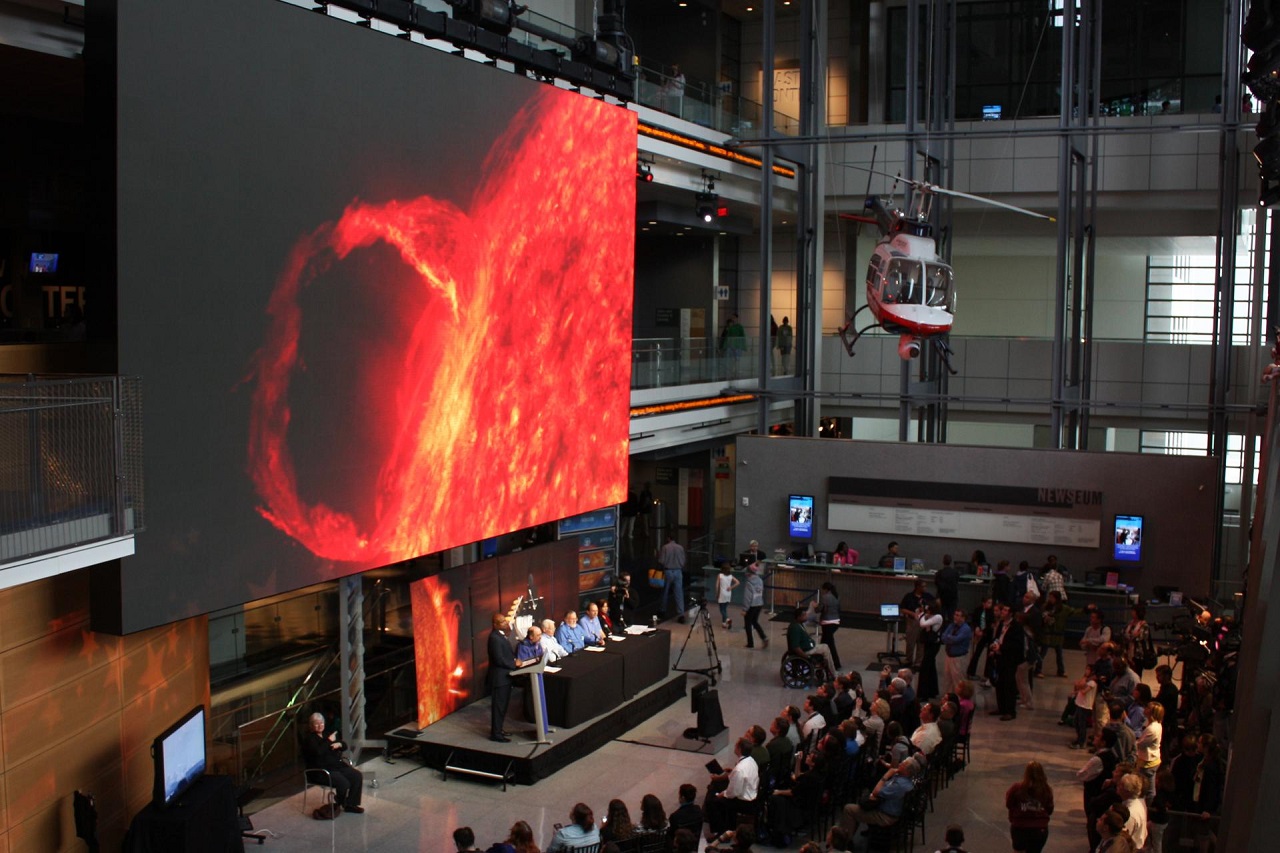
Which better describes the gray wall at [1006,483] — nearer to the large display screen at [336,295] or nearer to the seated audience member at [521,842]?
the large display screen at [336,295]

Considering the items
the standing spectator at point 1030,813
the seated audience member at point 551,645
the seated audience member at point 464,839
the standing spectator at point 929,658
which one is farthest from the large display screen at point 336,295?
the standing spectator at point 1030,813

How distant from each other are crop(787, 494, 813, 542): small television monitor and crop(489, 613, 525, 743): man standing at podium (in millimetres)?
9440

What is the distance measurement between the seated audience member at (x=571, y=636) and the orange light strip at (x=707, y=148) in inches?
333

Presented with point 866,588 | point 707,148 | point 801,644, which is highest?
point 707,148

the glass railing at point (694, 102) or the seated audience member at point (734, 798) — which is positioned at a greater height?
the glass railing at point (694, 102)

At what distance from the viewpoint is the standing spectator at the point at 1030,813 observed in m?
9.71

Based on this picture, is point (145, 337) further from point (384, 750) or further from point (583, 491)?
point (583, 491)

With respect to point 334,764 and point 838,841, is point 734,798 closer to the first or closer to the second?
point 838,841

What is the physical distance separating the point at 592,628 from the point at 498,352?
12.8 ft

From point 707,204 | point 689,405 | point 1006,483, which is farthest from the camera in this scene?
point 689,405

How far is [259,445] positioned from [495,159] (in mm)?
4485

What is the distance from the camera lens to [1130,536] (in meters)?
19.8

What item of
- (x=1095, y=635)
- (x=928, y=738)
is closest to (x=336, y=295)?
(x=928, y=738)

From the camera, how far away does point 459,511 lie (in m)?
13.1
